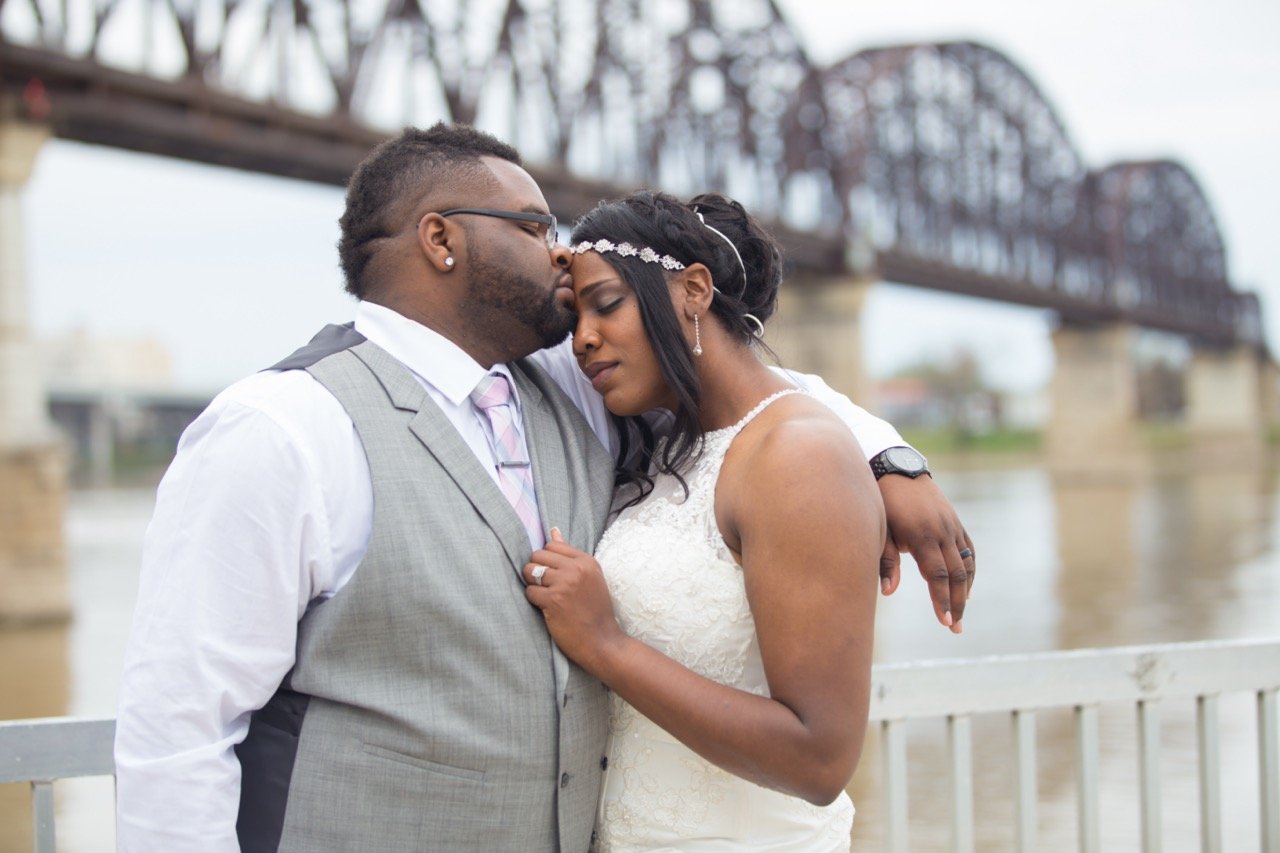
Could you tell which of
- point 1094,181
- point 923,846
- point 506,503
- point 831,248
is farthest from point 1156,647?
point 1094,181

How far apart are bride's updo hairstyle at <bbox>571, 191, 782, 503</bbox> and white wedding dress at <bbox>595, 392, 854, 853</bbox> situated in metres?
0.13

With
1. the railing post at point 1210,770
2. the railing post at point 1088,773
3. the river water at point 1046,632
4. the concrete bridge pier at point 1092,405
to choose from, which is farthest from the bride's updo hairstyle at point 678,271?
the concrete bridge pier at point 1092,405

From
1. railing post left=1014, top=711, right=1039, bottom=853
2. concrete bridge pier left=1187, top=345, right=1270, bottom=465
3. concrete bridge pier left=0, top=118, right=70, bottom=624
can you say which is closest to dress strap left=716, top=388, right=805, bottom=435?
railing post left=1014, top=711, right=1039, bottom=853

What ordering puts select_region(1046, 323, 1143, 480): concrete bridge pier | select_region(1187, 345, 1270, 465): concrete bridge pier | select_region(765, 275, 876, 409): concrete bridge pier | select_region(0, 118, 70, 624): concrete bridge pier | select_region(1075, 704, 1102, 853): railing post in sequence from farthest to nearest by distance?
select_region(1187, 345, 1270, 465): concrete bridge pier, select_region(1046, 323, 1143, 480): concrete bridge pier, select_region(765, 275, 876, 409): concrete bridge pier, select_region(0, 118, 70, 624): concrete bridge pier, select_region(1075, 704, 1102, 853): railing post

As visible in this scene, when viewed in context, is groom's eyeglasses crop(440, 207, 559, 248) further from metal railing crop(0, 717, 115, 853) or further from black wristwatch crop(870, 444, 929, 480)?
metal railing crop(0, 717, 115, 853)

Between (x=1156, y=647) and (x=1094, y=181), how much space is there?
3037 inches

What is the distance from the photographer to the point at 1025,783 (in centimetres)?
320

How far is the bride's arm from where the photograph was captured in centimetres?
213

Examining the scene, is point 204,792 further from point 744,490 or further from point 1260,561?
point 1260,561

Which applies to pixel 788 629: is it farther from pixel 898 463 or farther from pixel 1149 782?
pixel 1149 782

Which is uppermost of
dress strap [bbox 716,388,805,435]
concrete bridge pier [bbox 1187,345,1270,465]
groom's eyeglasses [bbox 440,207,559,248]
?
groom's eyeglasses [bbox 440,207,559,248]

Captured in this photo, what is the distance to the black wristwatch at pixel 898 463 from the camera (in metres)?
2.54

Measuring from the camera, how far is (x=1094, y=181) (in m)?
74.7

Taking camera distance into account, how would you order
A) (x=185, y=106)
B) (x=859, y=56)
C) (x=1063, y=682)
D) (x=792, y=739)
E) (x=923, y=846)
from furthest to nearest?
(x=859, y=56) < (x=185, y=106) < (x=923, y=846) < (x=1063, y=682) < (x=792, y=739)
